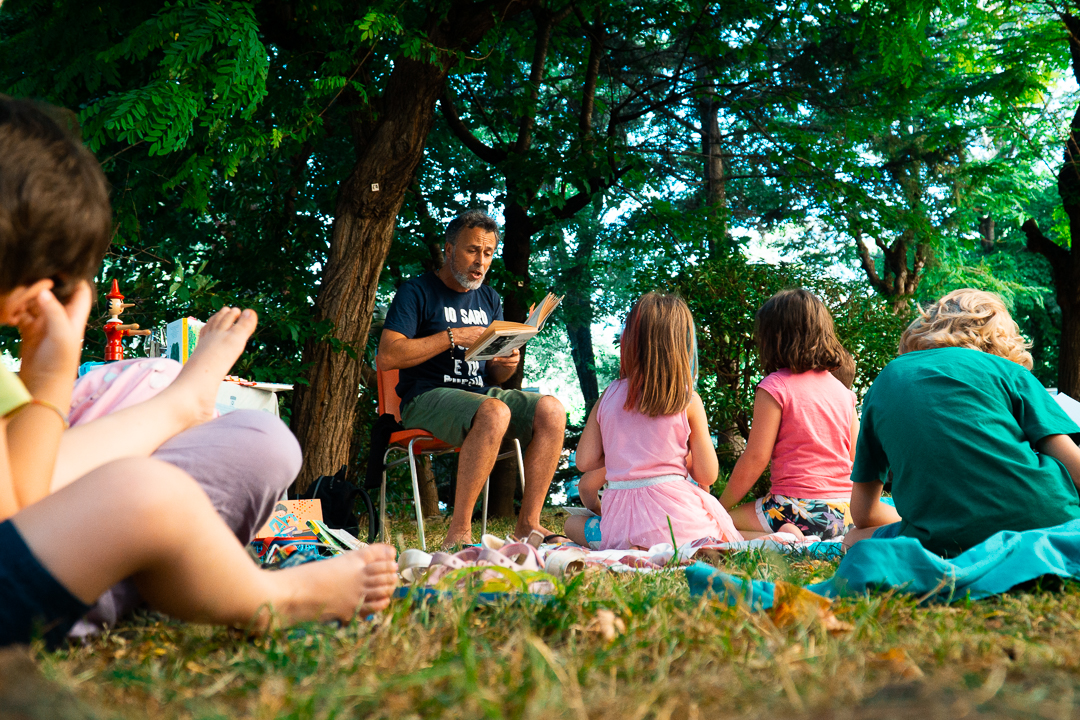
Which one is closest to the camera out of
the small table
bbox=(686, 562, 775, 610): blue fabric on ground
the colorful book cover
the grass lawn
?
the grass lawn

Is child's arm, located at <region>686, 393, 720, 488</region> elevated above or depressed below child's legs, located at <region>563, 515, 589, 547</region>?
above

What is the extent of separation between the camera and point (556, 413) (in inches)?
172

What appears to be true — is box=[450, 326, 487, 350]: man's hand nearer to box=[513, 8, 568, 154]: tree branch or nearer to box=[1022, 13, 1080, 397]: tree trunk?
box=[513, 8, 568, 154]: tree branch

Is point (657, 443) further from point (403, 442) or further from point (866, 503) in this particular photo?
point (403, 442)

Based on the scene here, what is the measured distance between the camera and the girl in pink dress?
139 inches

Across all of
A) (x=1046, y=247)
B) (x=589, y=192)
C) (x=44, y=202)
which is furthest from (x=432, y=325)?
(x=1046, y=247)

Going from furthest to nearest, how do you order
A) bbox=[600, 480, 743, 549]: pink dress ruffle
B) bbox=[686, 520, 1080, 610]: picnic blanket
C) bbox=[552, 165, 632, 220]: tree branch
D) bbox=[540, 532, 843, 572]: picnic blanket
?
bbox=[552, 165, 632, 220]: tree branch
bbox=[600, 480, 743, 549]: pink dress ruffle
bbox=[540, 532, 843, 572]: picnic blanket
bbox=[686, 520, 1080, 610]: picnic blanket

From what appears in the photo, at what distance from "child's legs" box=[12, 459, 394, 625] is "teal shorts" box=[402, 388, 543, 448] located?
2.75 m

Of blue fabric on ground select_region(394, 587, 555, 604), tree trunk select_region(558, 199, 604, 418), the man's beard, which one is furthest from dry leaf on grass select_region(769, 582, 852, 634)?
tree trunk select_region(558, 199, 604, 418)

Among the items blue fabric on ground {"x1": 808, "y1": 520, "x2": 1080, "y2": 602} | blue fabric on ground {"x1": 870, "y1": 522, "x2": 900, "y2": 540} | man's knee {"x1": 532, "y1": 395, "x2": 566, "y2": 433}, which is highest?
man's knee {"x1": 532, "y1": 395, "x2": 566, "y2": 433}

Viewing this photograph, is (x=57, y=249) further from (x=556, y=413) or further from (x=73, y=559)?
(x=556, y=413)

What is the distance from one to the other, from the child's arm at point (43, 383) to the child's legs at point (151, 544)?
87 millimetres

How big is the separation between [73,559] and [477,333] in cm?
349

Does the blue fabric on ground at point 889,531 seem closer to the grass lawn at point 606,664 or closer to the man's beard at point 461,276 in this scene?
the grass lawn at point 606,664
